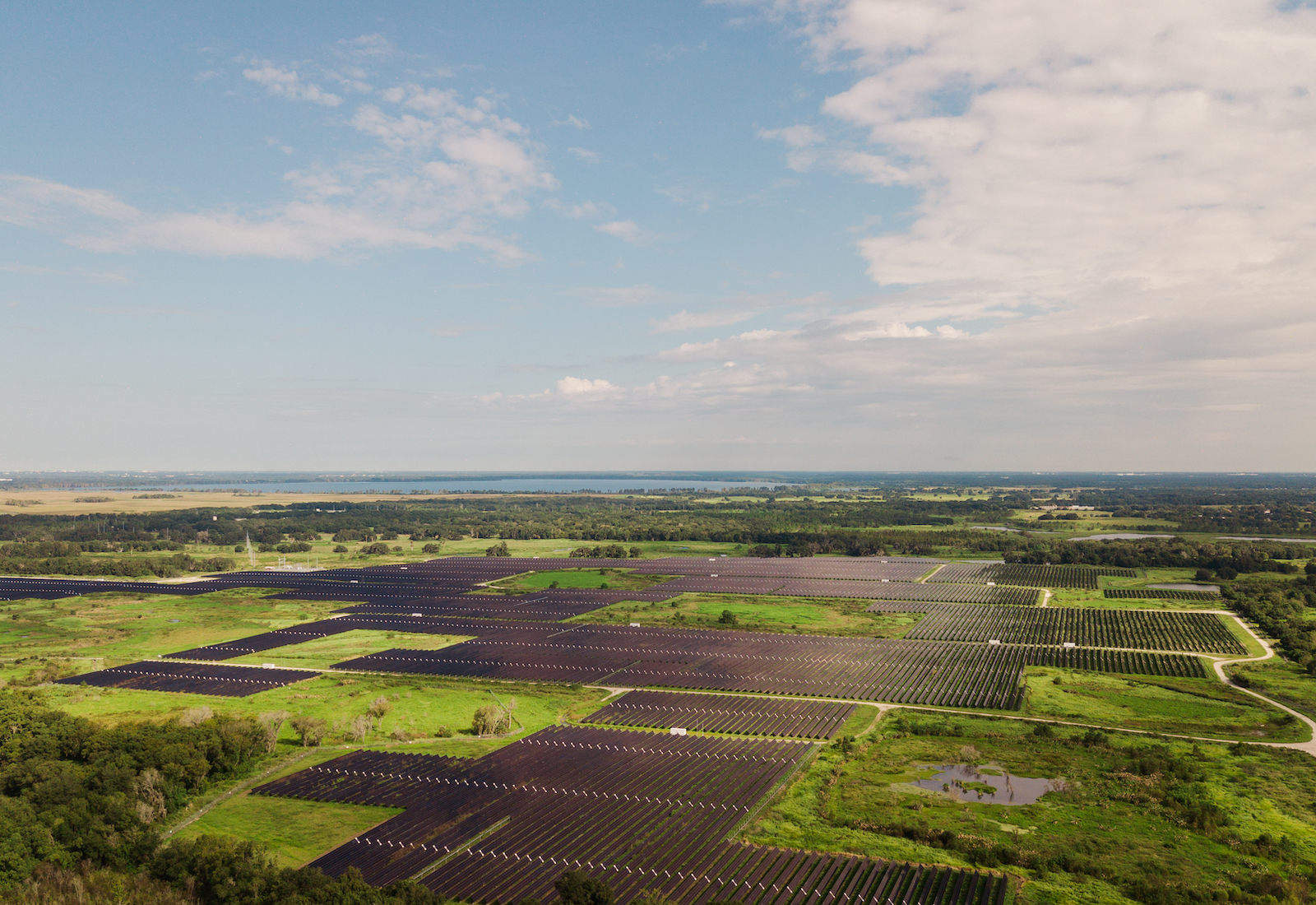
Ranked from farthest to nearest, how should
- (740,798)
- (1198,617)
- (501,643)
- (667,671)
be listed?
(1198,617) → (501,643) → (667,671) → (740,798)

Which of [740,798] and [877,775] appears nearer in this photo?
[740,798]

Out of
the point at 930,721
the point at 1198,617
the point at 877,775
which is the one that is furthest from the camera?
the point at 1198,617

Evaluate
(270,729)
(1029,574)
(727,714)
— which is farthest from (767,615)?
(270,729)

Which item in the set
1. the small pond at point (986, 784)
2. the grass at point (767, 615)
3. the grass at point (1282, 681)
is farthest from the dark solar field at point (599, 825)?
the grass at point (1282, 681)

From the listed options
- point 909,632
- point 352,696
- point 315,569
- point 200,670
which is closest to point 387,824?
point 352,696

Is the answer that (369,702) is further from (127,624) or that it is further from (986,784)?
(127,624)

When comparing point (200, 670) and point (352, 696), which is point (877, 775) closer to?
point (352, 696)
